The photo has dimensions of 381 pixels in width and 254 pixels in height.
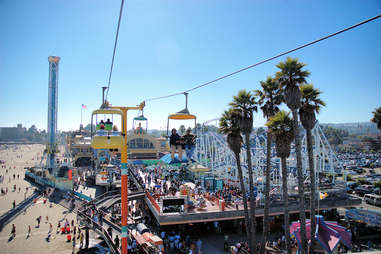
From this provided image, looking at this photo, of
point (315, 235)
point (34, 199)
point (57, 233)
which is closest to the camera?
point (315, 235)

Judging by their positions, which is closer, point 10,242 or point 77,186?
point 10,242

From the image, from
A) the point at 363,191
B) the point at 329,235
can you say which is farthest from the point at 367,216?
the point at 363,191

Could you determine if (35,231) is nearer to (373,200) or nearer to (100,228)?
(100,228)

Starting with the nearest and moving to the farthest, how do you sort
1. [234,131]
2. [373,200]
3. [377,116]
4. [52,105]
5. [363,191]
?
[234,131] < [377,116] < [373,200] < [363,191] < [52,105]

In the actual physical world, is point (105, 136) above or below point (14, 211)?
above

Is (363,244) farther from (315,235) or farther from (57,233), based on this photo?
(57,233)

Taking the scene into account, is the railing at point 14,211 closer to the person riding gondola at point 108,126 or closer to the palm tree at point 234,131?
the palm tree at point 234,131

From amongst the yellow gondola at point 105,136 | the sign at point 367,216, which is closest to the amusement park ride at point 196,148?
the yellow gondola at point 105,136

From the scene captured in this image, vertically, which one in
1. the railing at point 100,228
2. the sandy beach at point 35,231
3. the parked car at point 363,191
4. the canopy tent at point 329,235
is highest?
the canopy tent at point 329,235

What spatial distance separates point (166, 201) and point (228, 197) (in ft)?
22.7

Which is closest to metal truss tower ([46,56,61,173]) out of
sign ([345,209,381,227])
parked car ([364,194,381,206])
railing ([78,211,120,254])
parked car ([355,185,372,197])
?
railing ([78,211,120,254])

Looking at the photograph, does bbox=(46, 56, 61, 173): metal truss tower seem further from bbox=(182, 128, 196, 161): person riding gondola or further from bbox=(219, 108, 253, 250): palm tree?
bbox=(182, 128, 196, 161): person riding gondola

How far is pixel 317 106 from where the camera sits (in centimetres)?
1602

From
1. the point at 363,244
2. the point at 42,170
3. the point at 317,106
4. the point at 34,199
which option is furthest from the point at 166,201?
the point at 42,170
